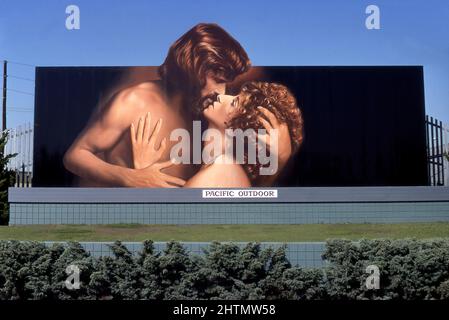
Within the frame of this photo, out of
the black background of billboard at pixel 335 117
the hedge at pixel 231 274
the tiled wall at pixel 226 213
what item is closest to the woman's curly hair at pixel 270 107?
the black background of billboard at pixel 335 117

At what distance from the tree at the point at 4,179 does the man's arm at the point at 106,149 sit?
2.94 m

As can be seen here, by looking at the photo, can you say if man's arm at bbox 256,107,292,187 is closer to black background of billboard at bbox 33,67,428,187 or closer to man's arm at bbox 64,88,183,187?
black background of billboard at bbox 33,67,428,187

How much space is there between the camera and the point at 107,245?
1137 cm

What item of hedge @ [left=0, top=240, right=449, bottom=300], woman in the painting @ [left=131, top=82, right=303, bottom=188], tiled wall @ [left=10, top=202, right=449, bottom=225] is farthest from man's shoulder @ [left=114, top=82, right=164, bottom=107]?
hedge @ [left=0, top=240, right=449, bottom=300]

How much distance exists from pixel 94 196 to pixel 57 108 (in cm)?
323

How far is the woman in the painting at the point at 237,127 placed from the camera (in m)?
18.5

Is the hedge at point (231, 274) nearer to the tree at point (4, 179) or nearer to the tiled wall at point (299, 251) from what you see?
the tiled wall at point (299, 251)

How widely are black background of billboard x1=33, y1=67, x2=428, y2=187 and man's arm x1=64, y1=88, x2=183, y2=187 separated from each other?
0.32 m
